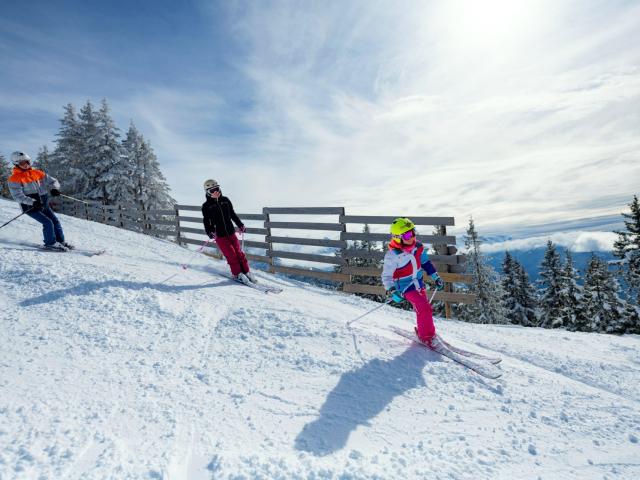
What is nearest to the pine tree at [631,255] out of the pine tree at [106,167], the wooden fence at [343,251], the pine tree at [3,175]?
the wooden fence at [343,251]

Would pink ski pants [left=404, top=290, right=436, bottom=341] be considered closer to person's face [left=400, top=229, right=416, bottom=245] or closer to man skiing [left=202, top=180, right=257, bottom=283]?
person's face [left=400, top=229, right=416, bottom=245]

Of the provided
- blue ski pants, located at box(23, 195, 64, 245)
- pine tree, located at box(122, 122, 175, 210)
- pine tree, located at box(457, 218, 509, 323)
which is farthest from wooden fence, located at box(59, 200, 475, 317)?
pine tree, located at box(122, 122, 175, 210)

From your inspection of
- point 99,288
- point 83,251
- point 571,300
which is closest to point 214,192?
point 99,288

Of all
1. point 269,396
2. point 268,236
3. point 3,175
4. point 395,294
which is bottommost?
point 269,396

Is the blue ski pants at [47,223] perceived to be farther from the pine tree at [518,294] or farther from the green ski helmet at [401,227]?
the pine tree at [518,294]

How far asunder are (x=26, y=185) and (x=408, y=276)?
7.83m

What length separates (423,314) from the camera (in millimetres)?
4297

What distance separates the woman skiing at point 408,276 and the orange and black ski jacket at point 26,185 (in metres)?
7.41

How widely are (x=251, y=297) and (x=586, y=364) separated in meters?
4.87

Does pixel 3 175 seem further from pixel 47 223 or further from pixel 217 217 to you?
pixel 217 217

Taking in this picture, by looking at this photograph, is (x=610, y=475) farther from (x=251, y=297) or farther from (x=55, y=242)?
(x=55, y=242)

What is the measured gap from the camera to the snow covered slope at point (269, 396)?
90.5 inches

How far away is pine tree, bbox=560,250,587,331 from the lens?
2441 centimetres

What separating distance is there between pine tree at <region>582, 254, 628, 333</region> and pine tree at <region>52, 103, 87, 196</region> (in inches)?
1590
